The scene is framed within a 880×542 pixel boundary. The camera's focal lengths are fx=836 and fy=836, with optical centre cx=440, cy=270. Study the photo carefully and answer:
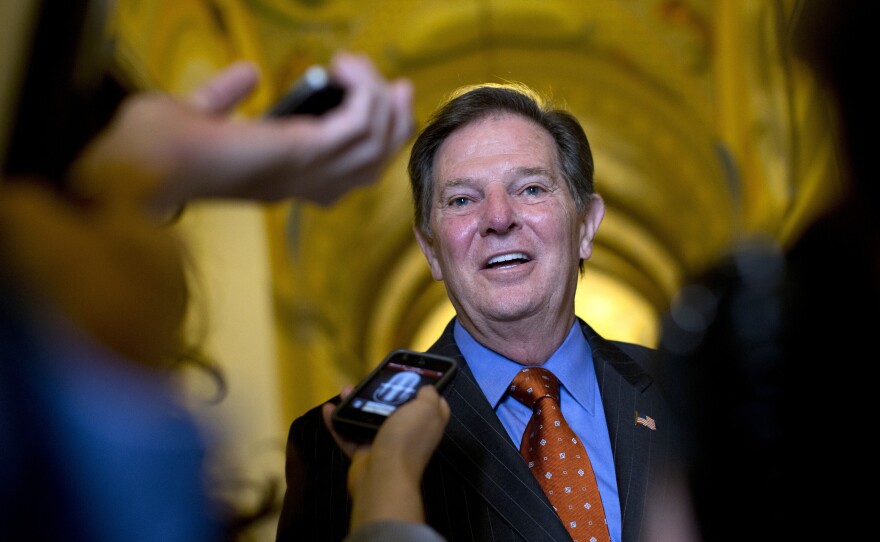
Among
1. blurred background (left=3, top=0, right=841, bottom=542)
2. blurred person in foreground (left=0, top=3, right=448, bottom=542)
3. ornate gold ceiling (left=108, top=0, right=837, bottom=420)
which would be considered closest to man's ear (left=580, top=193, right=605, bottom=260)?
blurred person in foreground (left=0, top=3, right=448, bottom=542)

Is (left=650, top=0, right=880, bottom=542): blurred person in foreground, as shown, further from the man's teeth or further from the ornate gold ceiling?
the ornate gold ceiling

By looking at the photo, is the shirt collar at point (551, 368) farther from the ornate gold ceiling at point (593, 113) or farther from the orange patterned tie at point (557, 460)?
the ornate gold ceiling at point (593, 113)

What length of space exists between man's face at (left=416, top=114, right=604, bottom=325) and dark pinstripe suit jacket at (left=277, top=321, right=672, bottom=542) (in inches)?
6.3

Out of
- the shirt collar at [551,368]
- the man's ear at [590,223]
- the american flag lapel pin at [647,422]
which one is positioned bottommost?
the american flag lapel pin at [647,422]

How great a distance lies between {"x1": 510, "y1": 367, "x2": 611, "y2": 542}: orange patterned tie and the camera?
4.21ft

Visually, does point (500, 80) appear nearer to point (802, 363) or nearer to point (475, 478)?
point (475, 478)

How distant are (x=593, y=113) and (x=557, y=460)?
421 cm

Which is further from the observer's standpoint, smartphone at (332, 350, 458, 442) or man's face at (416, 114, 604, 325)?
man's face at (416, 114, 604, 325)

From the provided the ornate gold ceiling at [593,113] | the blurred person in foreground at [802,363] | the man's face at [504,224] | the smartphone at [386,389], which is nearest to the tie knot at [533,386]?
the man's face at [504,224]

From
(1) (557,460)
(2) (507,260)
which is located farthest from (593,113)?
(1) (557,460)

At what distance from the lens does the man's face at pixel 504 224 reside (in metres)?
1.50

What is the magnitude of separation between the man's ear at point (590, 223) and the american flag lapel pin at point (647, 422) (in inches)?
14.7

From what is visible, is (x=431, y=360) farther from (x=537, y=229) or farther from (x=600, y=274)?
(x=600, y=274)

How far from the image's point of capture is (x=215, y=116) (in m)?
0.70
